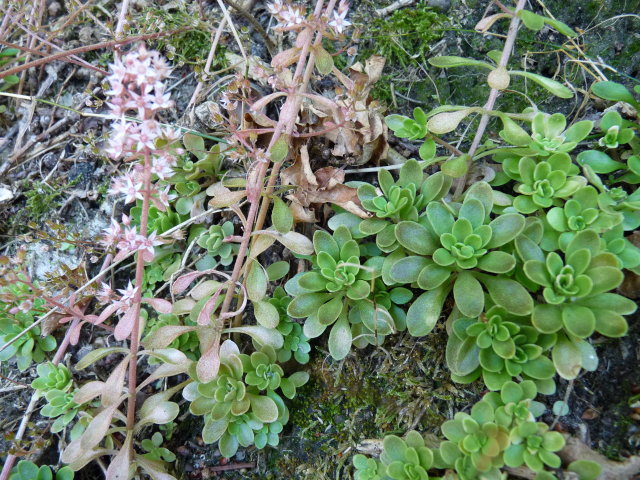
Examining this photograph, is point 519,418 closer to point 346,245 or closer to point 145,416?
point 346,245

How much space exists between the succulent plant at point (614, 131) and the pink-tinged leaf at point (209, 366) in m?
1.92

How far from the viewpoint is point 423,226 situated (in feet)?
6.64

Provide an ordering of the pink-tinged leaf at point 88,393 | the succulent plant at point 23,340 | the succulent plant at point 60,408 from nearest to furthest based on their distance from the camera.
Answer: the pink-tinged leaf at point 88,393 < the succulent plant at point 60,408 < the succulent plant at point 23,340

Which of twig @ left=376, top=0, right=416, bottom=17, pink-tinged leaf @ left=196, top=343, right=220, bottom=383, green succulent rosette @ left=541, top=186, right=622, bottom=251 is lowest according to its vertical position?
pink-tinged leaf @ left=196, top=343, right=220, bottom=383

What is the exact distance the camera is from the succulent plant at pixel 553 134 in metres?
2.01

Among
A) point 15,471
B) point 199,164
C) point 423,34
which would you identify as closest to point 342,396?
point 199,164

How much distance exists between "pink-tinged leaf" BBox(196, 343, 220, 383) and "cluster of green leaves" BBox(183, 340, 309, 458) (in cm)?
8

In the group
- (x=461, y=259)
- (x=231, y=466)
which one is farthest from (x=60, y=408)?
(x=461, y=259)

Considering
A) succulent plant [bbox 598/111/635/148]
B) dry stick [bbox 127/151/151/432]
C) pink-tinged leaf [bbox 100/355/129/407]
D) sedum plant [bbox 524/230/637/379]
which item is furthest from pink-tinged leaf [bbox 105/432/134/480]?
succulent plant [bbox 598/111/635/148]

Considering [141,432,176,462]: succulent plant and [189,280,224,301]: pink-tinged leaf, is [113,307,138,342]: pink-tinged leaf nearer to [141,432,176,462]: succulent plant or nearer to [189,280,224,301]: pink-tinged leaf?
[189,280,224,301]: pink-tinged leaf

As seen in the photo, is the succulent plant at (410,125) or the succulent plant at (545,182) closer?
the succulent plant at (545,182)

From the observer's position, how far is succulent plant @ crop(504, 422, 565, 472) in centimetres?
165

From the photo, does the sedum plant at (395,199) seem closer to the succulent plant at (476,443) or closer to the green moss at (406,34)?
the succulent plant at (476,443)

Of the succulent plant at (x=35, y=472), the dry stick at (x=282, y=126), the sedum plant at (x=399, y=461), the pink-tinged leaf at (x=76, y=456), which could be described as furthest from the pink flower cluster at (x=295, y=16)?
the succulent plant at (x=35, y=472)
